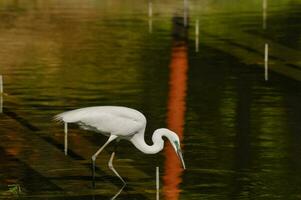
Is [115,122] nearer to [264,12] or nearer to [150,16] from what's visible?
[150,16]

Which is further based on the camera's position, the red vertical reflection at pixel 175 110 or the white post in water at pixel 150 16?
the white post in water at pixel 150 16

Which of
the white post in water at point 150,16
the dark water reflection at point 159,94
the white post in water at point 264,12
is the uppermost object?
the dark water reflection at point 159,94

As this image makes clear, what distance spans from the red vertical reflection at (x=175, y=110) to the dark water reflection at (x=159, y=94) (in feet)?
0.11

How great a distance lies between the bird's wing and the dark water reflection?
92cm

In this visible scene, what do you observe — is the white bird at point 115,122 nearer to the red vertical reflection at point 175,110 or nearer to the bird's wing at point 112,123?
the bird's wing at point 112,123

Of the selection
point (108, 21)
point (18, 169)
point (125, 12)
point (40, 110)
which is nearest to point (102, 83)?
point (40, 110)

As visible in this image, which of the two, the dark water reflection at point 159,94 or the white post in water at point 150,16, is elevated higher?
the dark water reflection at point 159,94

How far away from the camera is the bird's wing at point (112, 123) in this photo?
833 inches

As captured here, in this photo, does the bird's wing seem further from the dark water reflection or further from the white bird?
the dark water reflection

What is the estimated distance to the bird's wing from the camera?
21156mm

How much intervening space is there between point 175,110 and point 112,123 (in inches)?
342

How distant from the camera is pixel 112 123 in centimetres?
2120

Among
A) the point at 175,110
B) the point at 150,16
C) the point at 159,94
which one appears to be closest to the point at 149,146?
the point at 175,110

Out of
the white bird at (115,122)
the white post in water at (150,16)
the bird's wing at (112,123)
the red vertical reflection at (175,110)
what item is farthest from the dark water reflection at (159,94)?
the bird's wing at (112,123)
